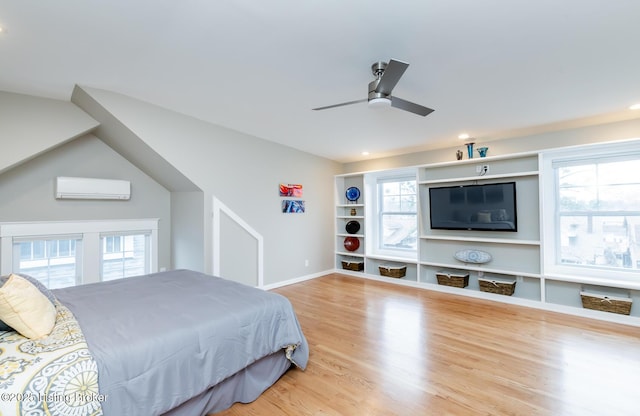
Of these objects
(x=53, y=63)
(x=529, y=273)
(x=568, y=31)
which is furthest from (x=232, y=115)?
(x=529, y=273)

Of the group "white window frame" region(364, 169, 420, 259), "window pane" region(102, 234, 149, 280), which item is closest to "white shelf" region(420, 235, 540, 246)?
"white window frame" region(364, 169, 420, 259)

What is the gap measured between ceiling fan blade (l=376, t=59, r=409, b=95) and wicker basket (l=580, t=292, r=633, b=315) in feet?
11.7

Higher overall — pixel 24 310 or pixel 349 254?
pixel 24 310

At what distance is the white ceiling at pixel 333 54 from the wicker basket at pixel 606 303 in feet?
7.01

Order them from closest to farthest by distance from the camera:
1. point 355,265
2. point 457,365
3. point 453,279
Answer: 1. point 457,365
2. point 453,279
3. point 355,265

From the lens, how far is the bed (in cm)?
134

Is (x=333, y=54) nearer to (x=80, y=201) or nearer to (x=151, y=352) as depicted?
(x=151, y=352)

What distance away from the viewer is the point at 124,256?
4441mm

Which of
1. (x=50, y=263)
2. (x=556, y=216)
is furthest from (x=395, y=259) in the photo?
(x=50, y=263)

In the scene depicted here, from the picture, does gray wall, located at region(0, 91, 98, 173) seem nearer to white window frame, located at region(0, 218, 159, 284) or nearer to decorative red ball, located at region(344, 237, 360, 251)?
white window frame, located at region(0, 218, 159, 284)

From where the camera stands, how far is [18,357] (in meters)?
1.38

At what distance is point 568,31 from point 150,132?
4.03 metres

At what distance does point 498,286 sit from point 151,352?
14.4ft

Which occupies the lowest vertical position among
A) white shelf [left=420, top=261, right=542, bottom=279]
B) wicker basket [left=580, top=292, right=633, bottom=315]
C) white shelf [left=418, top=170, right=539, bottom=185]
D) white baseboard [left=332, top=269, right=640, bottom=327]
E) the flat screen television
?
white baseboard [left=332, top=269, right=640, bottom=327]
